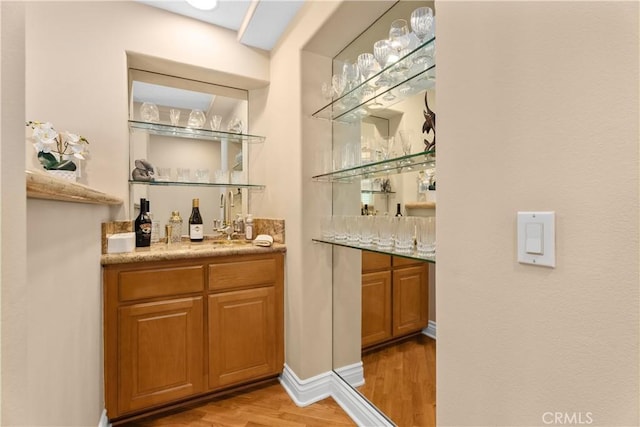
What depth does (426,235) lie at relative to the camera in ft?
4.07

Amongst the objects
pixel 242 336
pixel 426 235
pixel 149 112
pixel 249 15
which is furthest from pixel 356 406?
pixel 249 15

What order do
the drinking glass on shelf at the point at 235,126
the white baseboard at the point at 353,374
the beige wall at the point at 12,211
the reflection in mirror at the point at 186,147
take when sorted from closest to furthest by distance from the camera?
the beige wall at the point at 12,211, the white baseboard at the point at 353,374, the reflection in mirror at the point at 186,147, the drinking glass on shelf at the point at 235,126

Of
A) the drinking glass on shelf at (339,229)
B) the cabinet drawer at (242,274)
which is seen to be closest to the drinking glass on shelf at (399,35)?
the drinking glass on shelf at (339,229)

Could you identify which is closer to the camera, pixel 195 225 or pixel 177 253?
pixel 177 253

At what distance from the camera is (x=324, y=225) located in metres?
1.95

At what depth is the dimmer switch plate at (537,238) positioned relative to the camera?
0.63m

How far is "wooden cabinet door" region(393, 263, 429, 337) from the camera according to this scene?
4.88 ft

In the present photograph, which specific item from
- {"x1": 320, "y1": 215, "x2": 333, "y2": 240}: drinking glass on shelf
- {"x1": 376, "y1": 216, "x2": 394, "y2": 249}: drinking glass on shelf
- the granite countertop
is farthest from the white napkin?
{"x1": 376, "y1": 216, "x2": 394, "y2": 249}: drinking glass on shelf

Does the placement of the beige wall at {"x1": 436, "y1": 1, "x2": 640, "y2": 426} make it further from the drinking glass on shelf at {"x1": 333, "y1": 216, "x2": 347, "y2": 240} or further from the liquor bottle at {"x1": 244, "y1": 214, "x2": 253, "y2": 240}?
the liquor bottle at {"x1": 244, "y1": 214, "x2": 253, "y2": 240}

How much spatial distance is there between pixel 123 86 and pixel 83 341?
5.15 ft

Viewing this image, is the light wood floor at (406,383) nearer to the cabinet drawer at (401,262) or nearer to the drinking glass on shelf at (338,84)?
the cabinet drawer at (401,262)

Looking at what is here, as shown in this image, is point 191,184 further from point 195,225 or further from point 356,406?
point 356,406

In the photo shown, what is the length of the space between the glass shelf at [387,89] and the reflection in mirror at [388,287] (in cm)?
3

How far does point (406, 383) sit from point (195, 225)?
1.85 m
